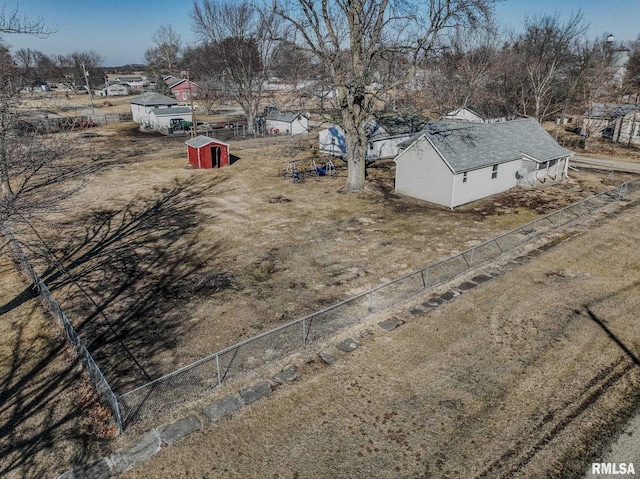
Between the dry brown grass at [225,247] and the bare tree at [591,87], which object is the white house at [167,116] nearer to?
the dry brown grass at [225,247]

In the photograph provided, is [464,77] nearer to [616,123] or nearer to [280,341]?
[616,123]

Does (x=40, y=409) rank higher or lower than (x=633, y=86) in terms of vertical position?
lower

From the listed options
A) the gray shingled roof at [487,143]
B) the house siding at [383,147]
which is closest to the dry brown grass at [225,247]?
the gray shingled roof at [487,143]

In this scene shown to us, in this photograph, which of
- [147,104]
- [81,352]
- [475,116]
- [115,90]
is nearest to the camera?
[81,352]

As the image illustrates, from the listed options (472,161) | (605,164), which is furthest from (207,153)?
(605,164)

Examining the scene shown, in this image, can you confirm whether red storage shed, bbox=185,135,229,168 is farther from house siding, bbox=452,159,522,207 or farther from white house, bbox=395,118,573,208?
house siding, bbox=452,159,522,207

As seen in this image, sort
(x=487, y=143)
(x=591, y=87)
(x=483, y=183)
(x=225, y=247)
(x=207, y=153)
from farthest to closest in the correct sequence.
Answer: (x=591, y=87) < (x=207, y=153) < (x=487, y=143) < (x=483, y=183) < (x=225, y=247)
